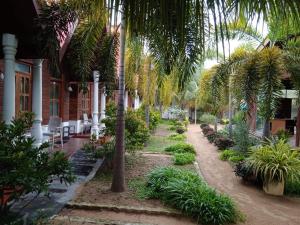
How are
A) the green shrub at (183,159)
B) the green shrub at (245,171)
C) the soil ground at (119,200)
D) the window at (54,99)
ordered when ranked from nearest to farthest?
the soil ground at (119,200) → the green shrub at (245,171) → the green shrub at (183,159) → the window at (54,99)

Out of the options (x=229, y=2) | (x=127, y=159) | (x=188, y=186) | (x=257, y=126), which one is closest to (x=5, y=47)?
(x=188, y=186)

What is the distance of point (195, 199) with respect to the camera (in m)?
6.43

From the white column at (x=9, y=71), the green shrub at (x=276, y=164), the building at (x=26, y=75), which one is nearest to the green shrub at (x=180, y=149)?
the building at (x=26, y=75)

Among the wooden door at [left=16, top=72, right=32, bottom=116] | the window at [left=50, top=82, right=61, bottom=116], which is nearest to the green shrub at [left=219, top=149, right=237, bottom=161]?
the window at [left=50, top=82, right=61, bottom=116]

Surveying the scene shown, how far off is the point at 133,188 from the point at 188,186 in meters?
1.40

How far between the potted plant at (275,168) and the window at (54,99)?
767cm

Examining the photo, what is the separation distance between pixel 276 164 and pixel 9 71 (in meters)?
6.70

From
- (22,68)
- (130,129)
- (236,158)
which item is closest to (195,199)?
(130,129)

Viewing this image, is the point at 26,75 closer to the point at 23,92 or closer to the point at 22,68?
the point at 22,68

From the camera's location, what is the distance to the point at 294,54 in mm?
10594

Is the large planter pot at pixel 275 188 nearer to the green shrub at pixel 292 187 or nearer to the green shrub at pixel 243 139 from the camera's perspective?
the green shrub at pixel 292 187

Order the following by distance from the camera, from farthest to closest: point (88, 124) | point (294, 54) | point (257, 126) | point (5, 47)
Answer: point (257, 126)
point (88, 124)
point (294, 54)
point (5, 47)

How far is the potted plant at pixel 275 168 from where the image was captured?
8.38 meters

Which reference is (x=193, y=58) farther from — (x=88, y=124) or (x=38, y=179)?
(x=88, y=124)
